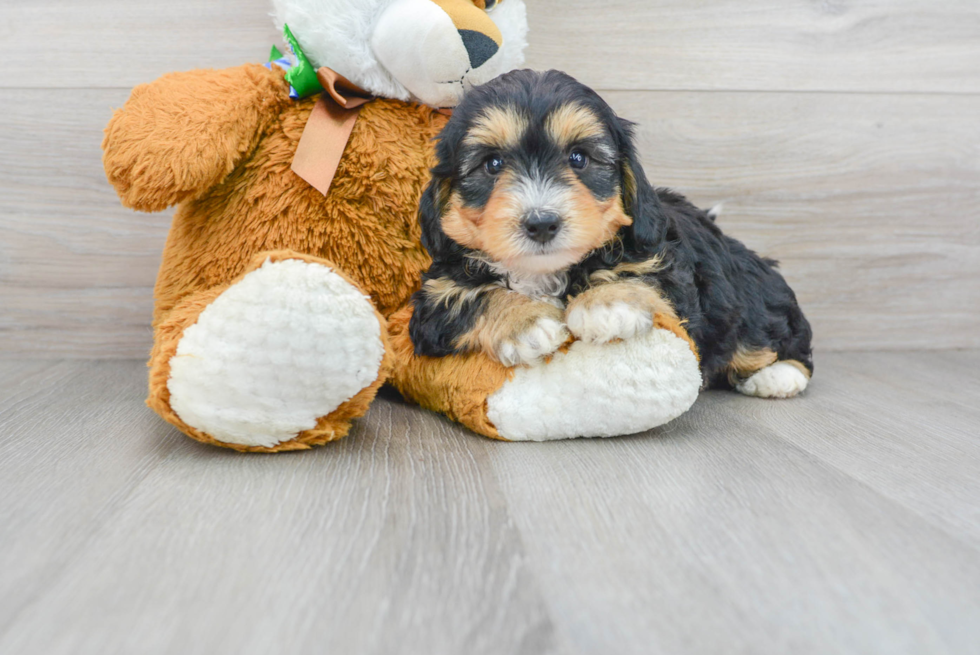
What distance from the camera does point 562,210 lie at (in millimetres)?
1438

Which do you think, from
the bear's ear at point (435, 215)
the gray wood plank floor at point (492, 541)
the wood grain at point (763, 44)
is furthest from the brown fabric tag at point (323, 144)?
the wood grain at point (763, 44)

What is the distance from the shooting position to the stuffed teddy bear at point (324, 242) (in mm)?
1439

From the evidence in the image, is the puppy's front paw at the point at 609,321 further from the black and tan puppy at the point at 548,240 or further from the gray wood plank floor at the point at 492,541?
the gray wood plank floor at the point at 492,541

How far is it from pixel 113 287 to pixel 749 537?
2242 millimetres

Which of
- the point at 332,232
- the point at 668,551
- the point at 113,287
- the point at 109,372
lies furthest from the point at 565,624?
the point at 113,287

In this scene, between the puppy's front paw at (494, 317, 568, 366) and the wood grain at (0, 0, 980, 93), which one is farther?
the wood grain at (0, 0, 980, 93)

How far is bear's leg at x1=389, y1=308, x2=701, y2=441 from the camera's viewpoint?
1573 millimetres

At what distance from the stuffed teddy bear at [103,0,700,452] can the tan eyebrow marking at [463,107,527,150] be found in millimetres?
303

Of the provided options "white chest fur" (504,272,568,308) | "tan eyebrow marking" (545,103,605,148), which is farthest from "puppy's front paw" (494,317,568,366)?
"tan eyebrow marking" (545,103,605,148)

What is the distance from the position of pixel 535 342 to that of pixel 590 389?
0.53ft

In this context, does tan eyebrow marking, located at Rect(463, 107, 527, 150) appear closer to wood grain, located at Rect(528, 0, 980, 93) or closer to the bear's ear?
the bear's ear

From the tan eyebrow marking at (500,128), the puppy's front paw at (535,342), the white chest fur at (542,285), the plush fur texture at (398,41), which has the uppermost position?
the plush fur texture at (398,41)

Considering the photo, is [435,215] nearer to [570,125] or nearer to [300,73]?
[570,125]

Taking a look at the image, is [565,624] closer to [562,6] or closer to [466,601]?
[466,601]
